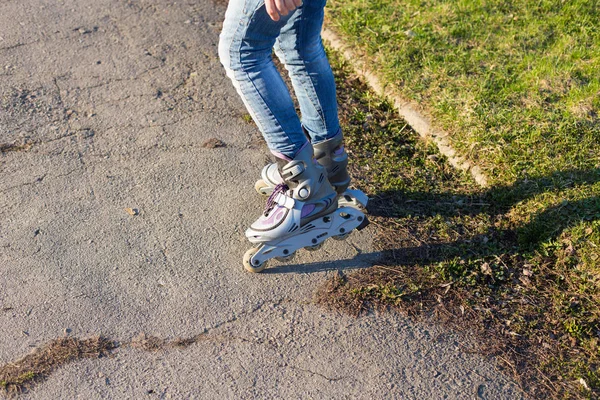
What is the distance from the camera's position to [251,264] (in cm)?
317

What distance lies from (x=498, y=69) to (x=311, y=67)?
2060mm

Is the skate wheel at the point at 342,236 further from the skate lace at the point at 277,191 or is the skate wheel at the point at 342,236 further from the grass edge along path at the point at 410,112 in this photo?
the grass edge along path at the point at 410,112

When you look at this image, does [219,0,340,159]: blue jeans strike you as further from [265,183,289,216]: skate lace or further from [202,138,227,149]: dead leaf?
[202,138,227,149]: dead leaf

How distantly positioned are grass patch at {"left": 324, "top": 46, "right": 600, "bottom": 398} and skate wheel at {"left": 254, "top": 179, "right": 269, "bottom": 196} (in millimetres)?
573

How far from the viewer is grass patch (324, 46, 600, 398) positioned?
116 inches

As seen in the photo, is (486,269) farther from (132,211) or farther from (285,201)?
(132,211)

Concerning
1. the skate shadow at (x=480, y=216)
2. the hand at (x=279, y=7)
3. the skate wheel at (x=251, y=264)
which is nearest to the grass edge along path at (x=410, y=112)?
the skate shadow at (x=480, y=216)

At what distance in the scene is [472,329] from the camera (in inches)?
119

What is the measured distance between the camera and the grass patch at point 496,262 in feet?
9.68

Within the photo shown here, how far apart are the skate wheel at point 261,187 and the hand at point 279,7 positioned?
124 centimetres

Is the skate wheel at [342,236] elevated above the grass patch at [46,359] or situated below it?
below

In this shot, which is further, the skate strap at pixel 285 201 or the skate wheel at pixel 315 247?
the skate wheel at pixel 315 247

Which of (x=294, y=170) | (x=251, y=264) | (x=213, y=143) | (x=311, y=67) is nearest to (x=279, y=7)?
(x=311, y=67)

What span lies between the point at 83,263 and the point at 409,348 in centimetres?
161
